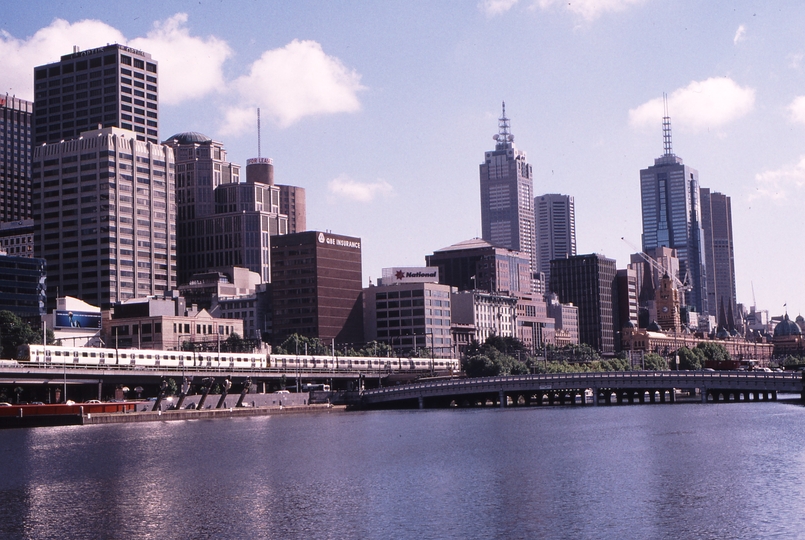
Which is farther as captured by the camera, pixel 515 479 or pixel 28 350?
pixel 28 350

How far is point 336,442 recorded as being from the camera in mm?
129500

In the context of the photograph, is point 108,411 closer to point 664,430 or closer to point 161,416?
point 161,416

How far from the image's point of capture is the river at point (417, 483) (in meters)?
69.9

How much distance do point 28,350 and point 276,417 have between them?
140 ft

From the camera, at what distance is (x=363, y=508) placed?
7694 centimetres

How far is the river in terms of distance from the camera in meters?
69.9

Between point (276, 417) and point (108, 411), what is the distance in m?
26.5

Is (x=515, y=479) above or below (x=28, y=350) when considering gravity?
below

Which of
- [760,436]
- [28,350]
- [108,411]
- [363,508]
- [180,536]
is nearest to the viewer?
[180,536]

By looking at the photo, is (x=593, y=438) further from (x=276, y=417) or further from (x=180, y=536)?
(x=276, y=417)

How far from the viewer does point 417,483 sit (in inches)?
3487

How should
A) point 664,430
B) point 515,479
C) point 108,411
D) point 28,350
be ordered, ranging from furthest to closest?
point 28,350, point 108,411, point 664,430, point 515,479

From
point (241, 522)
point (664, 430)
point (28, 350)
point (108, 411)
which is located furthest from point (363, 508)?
point (28, 350)

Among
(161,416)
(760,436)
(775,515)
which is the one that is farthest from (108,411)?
(775,515)
